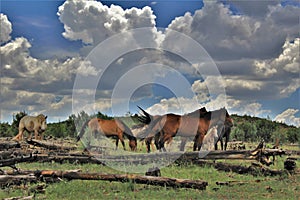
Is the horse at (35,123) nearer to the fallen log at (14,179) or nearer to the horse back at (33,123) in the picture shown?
the horse back at (33,123)

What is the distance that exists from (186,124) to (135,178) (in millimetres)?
7371

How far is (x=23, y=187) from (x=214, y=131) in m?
10.5

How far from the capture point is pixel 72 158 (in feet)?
49.9

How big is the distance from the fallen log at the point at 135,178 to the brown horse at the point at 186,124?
6.38 m

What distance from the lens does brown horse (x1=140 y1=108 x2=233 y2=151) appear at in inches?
658

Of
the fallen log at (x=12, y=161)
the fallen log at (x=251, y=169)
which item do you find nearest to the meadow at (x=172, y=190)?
the fallen log at (x=251, y=169)

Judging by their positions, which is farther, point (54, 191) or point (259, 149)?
point (259, 149)

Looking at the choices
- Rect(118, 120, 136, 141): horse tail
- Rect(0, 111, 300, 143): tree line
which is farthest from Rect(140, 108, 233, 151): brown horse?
Rect(0, 111, 300, 143): tree line

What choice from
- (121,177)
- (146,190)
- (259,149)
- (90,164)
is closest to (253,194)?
(146,190)

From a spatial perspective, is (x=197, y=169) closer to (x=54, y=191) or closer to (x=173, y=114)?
(x=173, y=114)

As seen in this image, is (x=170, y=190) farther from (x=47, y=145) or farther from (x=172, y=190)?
(x=47, y=145)

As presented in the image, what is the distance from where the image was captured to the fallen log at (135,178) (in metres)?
10.0

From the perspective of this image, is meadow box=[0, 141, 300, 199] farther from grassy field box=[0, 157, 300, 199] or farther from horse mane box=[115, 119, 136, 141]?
horse mane box=[115, 119, 136, 141]

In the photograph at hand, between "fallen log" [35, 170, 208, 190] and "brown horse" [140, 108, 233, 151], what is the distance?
20.9ft
